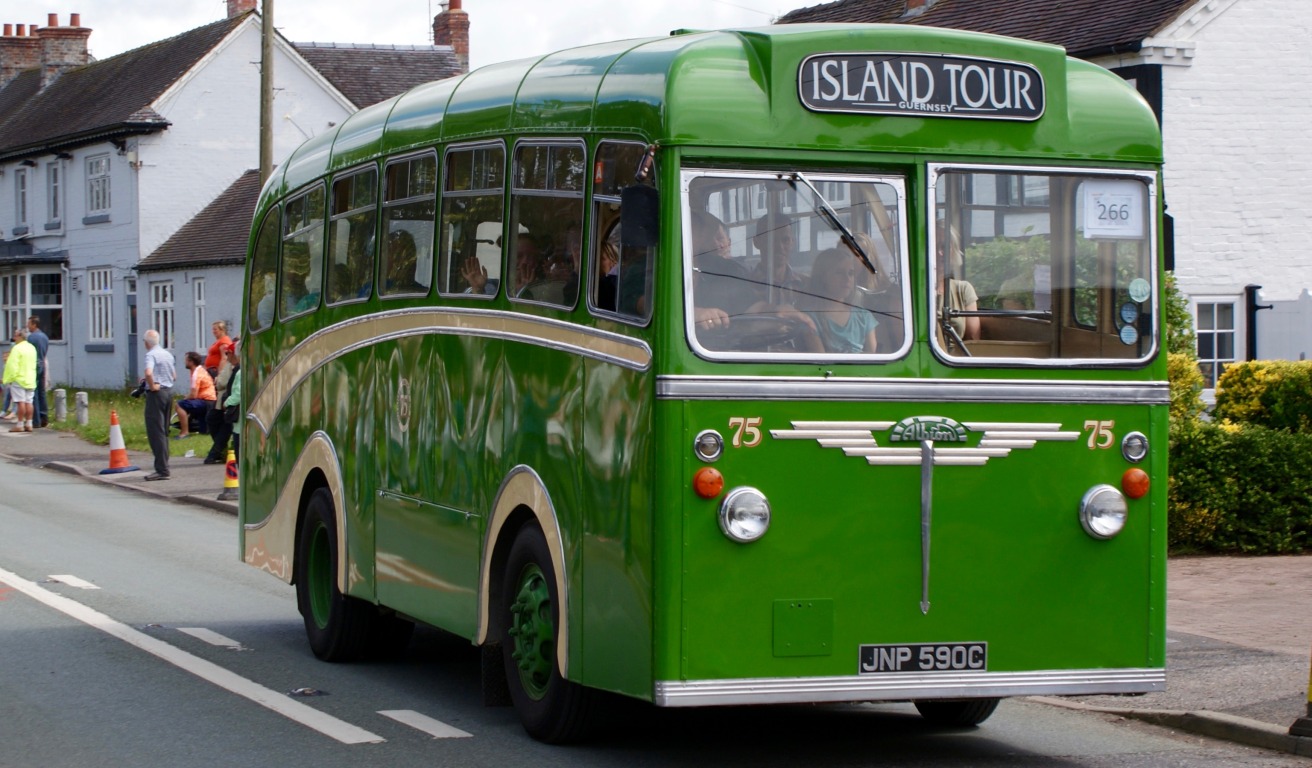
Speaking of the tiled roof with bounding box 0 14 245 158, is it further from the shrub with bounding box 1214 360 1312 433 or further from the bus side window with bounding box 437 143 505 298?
the bus side window with bounding box 437 143 505 298

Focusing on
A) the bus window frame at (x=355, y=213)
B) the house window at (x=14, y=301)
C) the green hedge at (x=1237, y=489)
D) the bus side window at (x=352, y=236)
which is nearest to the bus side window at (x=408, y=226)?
the bus window frame at (x=355, y=213)

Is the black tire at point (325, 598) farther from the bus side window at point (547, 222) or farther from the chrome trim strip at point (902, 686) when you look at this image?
the chrome trim strip at point (902, 686)

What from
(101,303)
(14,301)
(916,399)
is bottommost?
(916,399)

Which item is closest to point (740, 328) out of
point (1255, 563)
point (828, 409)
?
point (828, 409)

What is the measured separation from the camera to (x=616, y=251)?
7.82 metres

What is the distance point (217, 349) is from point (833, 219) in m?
20.9

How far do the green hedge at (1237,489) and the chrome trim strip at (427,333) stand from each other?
7224 mm

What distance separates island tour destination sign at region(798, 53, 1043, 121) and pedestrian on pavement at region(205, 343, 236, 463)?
1762 cm

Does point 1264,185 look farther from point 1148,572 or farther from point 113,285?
point 113,285

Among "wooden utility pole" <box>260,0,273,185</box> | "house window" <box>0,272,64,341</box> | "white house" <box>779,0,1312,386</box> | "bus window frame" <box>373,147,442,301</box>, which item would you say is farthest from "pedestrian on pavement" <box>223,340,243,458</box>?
"house window" <box>0,272,64,341</box>

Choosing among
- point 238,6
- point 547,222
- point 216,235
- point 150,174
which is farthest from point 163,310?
point 547,222

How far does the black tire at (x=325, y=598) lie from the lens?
441 inches

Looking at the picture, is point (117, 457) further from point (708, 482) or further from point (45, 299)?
point (45, 299)

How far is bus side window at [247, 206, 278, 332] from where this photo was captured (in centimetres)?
1293
